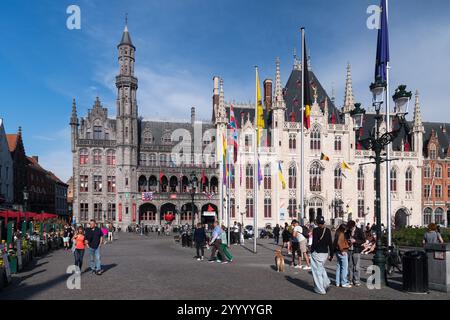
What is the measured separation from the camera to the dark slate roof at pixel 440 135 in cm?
6097

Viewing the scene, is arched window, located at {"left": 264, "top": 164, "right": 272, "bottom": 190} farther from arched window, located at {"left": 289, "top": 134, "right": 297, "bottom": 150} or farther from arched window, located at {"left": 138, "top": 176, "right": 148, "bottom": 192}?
arched window, located at {"left": 138, "top": 176, "right": 148, "bottom": 192}

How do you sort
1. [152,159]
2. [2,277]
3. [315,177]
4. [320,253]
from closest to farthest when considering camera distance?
[320,253], [2,277], [315,177], [152,159]

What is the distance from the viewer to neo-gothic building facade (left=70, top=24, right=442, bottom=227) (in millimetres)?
53719

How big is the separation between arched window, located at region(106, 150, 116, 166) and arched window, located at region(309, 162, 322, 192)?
27374mm

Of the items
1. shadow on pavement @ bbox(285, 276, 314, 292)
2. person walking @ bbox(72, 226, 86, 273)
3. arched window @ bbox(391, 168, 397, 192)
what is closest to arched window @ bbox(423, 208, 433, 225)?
arched window @ bbox(391, 168, 397, 192)

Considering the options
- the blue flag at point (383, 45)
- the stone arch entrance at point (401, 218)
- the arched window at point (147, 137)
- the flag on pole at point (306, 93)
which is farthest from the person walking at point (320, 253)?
the stone arch entrance at point (401, 218)

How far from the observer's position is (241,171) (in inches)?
2121

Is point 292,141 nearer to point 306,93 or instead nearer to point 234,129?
point 234,129

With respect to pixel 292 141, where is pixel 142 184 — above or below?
below

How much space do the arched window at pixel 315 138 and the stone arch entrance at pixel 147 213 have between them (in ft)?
77.8

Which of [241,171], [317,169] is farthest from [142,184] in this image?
[317,169]

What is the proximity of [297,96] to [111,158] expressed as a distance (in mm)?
27904

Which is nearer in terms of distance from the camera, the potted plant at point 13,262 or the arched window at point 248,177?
the potted plant at point 13,262

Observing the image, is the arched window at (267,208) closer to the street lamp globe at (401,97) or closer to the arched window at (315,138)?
the arched window at (315,138)
